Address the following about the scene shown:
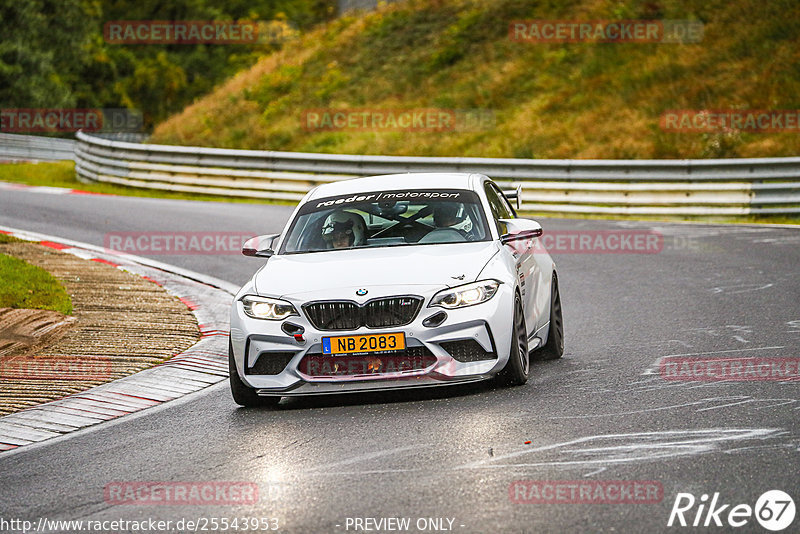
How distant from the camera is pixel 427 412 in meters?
7.55

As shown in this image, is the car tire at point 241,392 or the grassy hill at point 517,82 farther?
the grassy hill at point 517,82

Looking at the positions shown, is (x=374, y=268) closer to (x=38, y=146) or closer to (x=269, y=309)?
(x=269, y=309)

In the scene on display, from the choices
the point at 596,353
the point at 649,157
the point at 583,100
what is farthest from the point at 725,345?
the point at 583,100

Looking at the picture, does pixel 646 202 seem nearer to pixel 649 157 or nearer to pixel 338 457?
pixel 649 157

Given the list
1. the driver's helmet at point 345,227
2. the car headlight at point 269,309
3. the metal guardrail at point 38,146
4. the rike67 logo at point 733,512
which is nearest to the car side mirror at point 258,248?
the driver's helmet at point 345,227

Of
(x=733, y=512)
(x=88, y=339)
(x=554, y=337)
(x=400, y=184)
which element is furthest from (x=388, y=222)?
(x=733, y=512)

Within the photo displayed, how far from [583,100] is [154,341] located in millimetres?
23496

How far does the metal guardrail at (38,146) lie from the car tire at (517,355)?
43.2 meters

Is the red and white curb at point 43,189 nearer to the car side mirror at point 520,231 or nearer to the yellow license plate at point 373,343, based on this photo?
the car side mirror at point 520,231

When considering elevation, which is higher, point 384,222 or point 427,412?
point 384,222

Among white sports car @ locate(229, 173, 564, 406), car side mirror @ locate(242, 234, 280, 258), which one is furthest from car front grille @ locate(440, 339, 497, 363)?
car side mirror @ locate(242, 234, 280, 258)

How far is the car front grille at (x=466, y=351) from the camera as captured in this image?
7699mm

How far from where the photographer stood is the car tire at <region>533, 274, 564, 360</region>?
9352mm

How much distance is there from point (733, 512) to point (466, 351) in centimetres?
285
